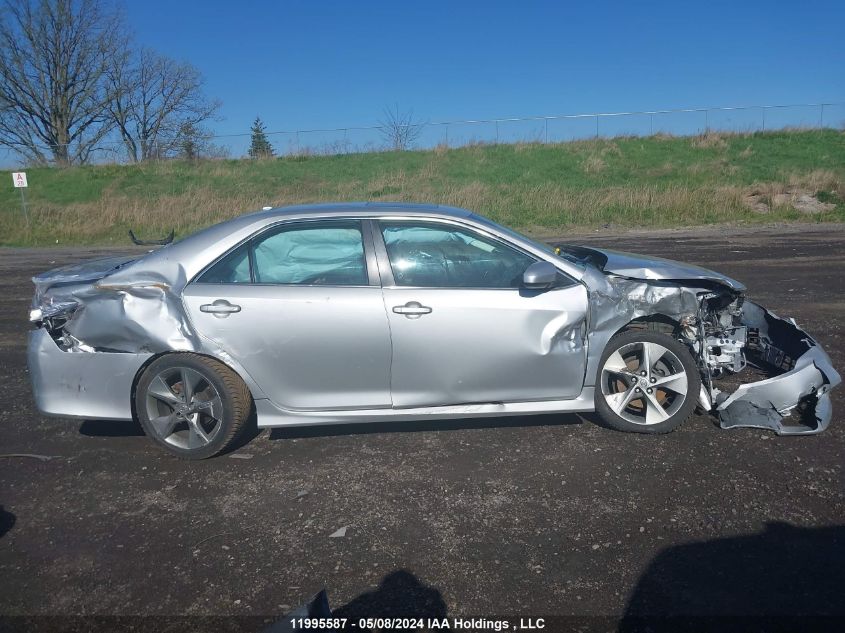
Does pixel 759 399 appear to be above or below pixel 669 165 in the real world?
below

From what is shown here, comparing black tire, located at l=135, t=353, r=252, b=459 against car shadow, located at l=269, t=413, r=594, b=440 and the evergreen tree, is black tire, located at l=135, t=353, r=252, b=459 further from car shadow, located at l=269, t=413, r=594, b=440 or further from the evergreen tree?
the evergreen tree

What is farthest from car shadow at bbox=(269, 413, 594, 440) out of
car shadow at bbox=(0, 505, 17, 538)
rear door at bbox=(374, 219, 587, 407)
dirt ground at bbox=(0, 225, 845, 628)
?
car shadow at bbox=(0, 505, 17, 538)

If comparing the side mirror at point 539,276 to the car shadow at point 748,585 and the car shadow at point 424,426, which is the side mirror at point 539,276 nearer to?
the car shadow at point 424,426

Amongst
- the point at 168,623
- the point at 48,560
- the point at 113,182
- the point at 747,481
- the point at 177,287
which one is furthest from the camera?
the point at 113,182

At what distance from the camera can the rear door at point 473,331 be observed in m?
4.19

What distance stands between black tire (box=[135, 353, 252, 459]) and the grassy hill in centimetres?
1811

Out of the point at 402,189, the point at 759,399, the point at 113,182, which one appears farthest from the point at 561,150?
the point at 759,399

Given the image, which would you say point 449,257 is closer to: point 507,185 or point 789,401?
point 789,401

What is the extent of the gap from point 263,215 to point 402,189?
2575 cm

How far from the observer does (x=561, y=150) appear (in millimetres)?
34625

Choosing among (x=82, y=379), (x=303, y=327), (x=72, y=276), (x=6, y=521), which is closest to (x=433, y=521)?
(x=303, y=327)

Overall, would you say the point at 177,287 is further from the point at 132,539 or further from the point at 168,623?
the point at 168,623

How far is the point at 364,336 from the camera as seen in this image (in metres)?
4.17

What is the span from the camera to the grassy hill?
23.5 metres
